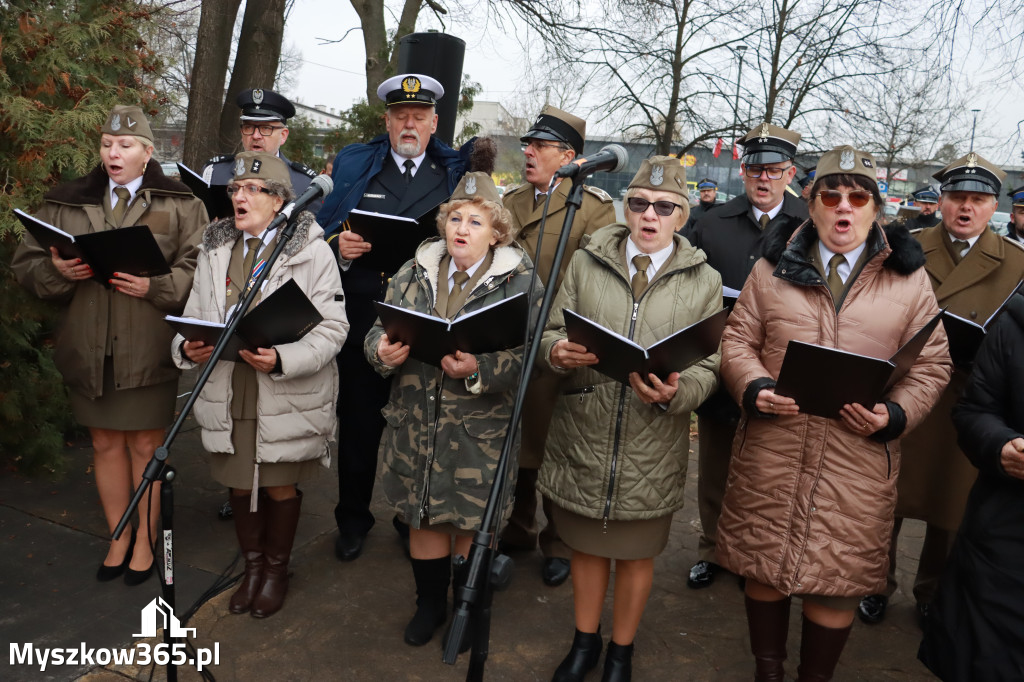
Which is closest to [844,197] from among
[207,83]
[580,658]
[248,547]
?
[580,658]

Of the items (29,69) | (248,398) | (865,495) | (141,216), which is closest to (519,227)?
(248,398)

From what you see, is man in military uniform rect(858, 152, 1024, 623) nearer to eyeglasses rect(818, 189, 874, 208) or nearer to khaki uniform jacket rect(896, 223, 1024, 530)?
khaki uniform jacket rect(896, 223, 1024, 530)

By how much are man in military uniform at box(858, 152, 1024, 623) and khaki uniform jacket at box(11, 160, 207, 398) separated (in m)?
3.68

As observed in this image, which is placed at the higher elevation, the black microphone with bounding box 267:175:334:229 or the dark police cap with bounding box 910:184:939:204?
the dark police cap with bounding box 910:184:939:204

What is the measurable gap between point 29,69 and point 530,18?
9285 millimetres

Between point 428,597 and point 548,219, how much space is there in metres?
1.96

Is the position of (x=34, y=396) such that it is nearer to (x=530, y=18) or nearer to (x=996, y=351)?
Answer: (x=996, y=351)

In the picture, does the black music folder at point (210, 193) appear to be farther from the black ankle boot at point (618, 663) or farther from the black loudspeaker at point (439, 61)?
the black ankle boot at point (618, 663)

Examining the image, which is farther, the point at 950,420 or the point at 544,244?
the point at 544,244

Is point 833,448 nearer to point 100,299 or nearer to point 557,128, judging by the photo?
point 557,128

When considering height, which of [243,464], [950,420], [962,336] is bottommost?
[243,464]

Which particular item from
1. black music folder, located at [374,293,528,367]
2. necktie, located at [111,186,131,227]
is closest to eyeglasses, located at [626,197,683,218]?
black music folder, located at [374,293,528,367]

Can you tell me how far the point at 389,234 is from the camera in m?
3.71

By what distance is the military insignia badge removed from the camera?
3.03 metres
